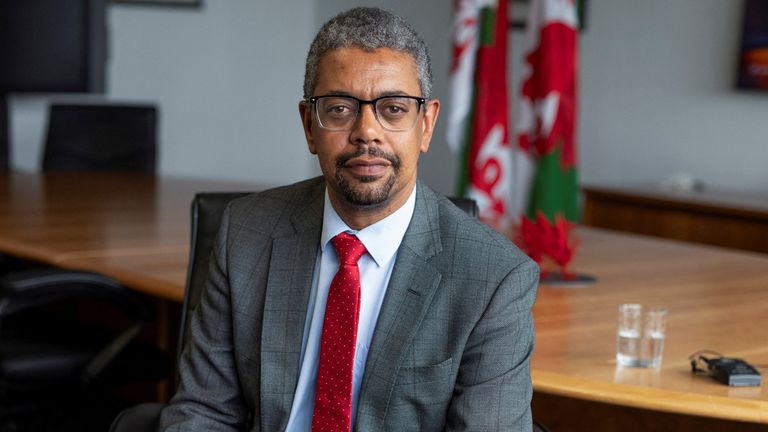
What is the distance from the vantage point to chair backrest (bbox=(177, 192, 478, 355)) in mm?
2299

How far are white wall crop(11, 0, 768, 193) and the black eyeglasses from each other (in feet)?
14.5

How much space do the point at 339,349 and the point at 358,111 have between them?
378 millimetres

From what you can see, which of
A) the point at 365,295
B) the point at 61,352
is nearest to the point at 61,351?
the point at 61,352

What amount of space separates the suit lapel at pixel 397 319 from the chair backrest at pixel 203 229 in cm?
47

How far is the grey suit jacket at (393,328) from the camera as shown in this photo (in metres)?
1.75

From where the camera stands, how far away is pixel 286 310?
74.2 inches

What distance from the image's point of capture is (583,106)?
6.75 m

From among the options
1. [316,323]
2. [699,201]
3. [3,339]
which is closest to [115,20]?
[699,201]

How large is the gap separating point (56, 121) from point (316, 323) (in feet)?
13.6

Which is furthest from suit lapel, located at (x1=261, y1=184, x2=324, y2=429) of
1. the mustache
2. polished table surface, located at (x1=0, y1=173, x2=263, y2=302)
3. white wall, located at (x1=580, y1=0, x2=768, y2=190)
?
white wall, located at (x1=580, y1=0, x2=768, y2=190)

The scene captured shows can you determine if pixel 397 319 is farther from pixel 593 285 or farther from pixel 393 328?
pixel 593 285

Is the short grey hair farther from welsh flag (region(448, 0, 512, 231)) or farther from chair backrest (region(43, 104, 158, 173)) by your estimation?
chair backrest (region(43, 104, 158, 173))

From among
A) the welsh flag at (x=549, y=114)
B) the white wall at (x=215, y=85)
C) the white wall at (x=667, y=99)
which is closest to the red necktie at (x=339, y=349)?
the welsh flag at (x=549, y=114)

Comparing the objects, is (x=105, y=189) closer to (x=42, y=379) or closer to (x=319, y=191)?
(x=42, y=379)
